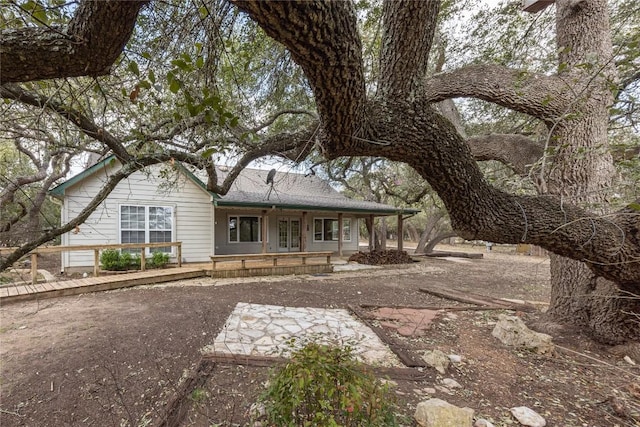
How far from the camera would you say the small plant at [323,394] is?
5.18 feet

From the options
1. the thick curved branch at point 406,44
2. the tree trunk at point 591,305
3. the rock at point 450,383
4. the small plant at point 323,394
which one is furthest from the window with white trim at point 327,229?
the thick curved branch at point 406,44

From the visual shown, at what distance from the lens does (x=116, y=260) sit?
7.74m

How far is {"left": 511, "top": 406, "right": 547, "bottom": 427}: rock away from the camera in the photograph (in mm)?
2191

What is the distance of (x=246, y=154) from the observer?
3834 mm

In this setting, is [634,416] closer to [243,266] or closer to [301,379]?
[301,379]

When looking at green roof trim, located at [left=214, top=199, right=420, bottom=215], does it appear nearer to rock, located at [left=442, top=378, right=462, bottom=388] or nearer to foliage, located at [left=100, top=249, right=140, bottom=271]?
foliage, located at [left=100, top=249, right=140, bottom=271]

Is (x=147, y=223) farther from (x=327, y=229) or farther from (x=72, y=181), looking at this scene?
(x=327, y=229)

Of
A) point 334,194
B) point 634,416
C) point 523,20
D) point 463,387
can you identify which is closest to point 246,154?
point 463,387

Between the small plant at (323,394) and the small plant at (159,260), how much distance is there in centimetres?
810

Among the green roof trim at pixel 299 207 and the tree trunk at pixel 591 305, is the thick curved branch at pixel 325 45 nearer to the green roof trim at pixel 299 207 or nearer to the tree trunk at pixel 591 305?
the tree trunk at pixel 591 305

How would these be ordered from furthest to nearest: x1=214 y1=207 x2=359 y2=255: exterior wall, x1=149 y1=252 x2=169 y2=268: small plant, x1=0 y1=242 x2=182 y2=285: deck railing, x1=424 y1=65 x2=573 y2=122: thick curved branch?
1. x1=214 y1=207 x2=359 y2=255: exterior wall
2. x1=149 y1=252 x2=169 y2=268: small plant
3. x1=0 y1=242 x2=182 y2=285: deck railing
4. x1=424 y1=65 x2=573 y2=122: thick curved branch

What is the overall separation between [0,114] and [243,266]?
667cm

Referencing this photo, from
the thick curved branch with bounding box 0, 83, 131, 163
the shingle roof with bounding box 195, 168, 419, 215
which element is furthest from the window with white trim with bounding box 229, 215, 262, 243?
the thick curved branch with bounding box 0, 83, 131, 163

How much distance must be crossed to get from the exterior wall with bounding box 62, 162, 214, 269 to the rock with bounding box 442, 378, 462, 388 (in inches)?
281
